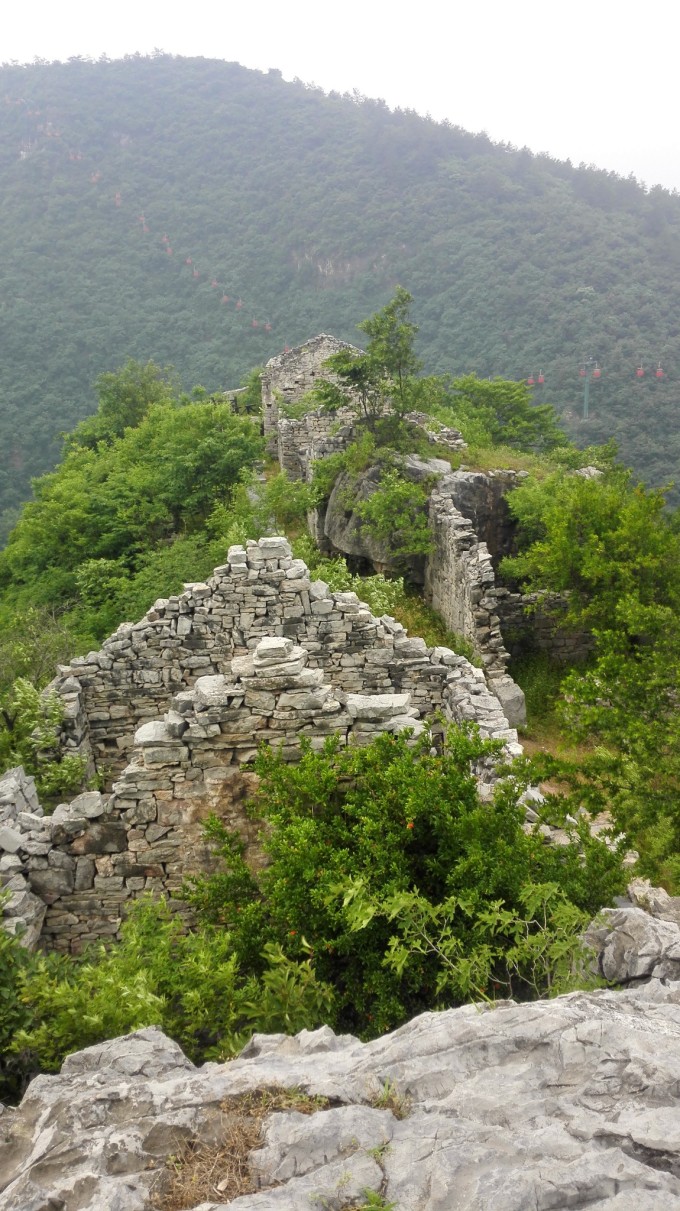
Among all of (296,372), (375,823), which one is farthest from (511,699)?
(296,372)

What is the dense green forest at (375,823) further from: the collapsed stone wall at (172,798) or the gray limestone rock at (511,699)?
the gray limestone rock at (511,699)

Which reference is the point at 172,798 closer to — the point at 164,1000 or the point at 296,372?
the point at 164,1000

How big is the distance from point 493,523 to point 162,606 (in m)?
11.0

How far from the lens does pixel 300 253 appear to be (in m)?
73.4

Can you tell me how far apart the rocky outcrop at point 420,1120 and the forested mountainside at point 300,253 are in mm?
41820

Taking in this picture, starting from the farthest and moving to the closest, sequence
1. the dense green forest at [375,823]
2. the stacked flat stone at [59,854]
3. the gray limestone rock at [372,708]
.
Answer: the gray limestone rock at [372,708], the stacked flat stone at [59,854], the dense green forest at [375,823]

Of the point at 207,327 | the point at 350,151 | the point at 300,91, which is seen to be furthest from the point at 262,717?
the point at 300,91

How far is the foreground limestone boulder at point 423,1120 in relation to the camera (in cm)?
252

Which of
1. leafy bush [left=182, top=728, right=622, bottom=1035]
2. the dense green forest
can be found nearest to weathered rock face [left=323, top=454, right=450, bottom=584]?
the dense green forest

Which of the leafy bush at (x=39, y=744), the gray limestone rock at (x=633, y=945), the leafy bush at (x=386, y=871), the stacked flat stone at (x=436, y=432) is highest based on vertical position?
the stacked flat stone at (x=436, y=432)

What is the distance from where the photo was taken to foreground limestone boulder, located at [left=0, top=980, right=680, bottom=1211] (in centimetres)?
252

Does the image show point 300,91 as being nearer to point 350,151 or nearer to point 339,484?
point 350,151

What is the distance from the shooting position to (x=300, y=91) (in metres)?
114

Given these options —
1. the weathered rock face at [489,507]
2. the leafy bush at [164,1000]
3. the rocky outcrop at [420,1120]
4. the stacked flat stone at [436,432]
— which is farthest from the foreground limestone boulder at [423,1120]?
the stacked flat stone at [436,432]
